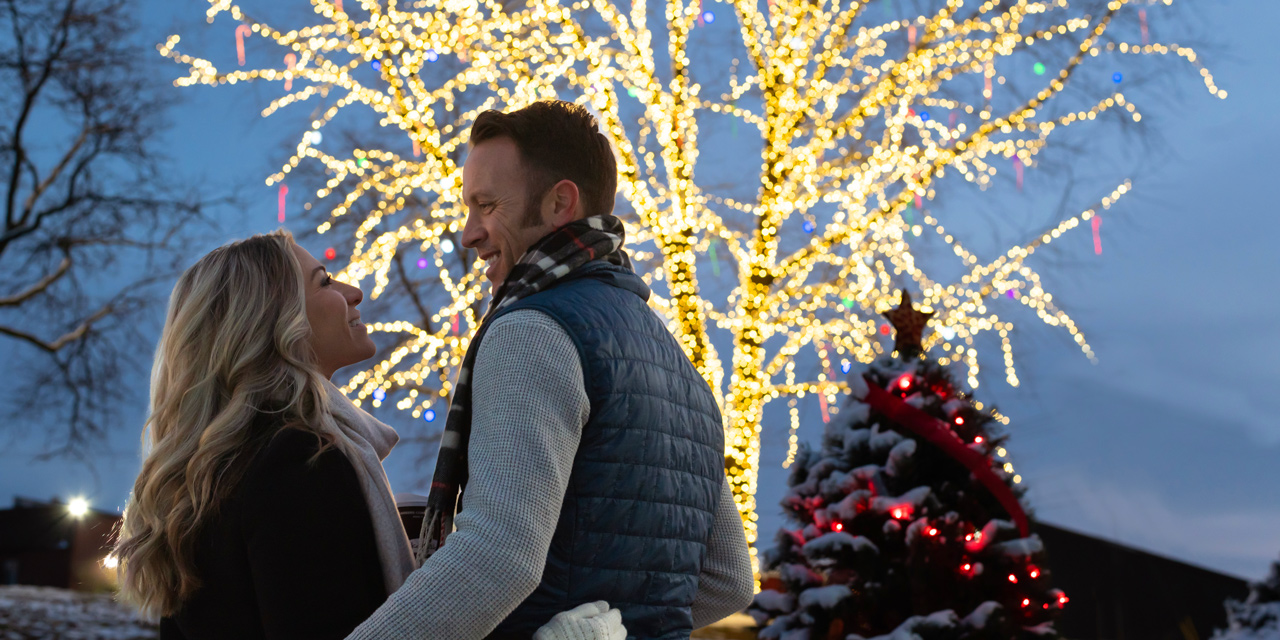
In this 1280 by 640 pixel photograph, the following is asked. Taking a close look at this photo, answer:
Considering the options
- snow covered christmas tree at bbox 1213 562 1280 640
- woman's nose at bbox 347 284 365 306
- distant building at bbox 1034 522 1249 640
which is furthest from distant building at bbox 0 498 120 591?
snow covered christmas tree at bbox 1213 562 1280 640

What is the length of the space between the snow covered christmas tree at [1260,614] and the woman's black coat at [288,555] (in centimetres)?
597

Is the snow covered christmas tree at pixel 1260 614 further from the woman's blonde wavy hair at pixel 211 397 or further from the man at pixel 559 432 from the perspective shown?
the woman's blonde wavy hair at pixel 211 397

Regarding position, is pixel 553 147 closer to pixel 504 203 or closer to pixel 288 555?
pixel 504 203

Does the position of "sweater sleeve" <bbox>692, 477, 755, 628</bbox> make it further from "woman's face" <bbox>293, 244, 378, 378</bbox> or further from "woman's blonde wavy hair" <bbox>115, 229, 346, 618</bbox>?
"woman's face" <bbox>293, 244, 378, 378</bbox>

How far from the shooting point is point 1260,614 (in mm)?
6043

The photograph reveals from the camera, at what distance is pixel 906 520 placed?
470cm

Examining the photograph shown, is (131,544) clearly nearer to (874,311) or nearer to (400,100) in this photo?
(400,100)

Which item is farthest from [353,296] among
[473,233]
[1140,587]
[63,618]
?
[63,618]

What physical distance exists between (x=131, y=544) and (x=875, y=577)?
11.4 feet

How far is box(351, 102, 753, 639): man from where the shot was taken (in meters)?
1.58

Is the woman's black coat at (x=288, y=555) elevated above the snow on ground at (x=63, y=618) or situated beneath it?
elevated above

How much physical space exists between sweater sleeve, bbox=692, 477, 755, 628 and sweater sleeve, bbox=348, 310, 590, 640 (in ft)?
2.21

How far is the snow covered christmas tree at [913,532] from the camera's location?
15.1 ft

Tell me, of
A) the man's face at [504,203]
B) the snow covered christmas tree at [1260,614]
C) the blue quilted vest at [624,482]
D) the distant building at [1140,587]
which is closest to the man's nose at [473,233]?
the man's face at [504,203]
